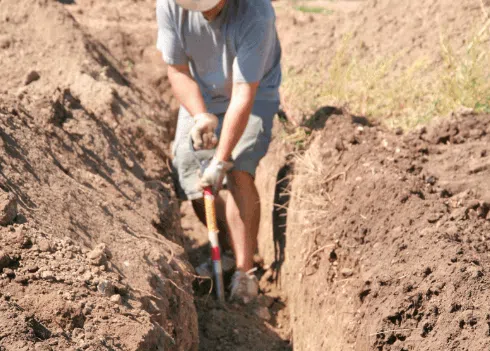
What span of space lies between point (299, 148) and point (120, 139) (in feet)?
4.19

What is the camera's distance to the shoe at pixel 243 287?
4.91 m

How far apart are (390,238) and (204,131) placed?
4.34ft

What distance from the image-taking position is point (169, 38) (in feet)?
14.9

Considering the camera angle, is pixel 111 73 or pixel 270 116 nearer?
pixel 270 116

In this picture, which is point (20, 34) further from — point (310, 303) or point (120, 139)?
point (310, 303)

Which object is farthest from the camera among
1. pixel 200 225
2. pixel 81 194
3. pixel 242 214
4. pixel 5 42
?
pixel 200 225

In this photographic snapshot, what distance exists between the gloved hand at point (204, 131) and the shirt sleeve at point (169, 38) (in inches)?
15.0

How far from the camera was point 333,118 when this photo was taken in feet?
17.4

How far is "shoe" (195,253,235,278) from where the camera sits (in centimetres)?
498

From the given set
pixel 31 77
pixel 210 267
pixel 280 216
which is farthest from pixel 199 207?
pixel 31 77

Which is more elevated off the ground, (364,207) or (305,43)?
(305,43)

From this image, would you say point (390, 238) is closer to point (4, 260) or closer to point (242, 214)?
point (242, 214)

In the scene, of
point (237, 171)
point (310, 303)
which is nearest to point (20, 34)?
point (237, 171)

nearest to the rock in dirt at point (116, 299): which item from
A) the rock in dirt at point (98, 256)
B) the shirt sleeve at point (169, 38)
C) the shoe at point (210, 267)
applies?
the rock in dirt at point (98, 256)
